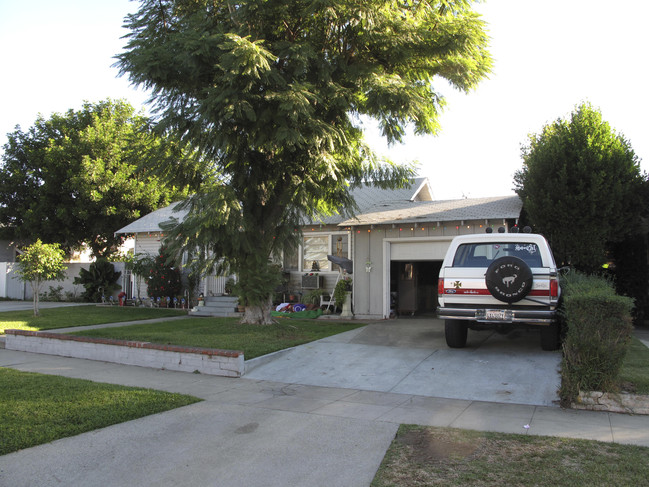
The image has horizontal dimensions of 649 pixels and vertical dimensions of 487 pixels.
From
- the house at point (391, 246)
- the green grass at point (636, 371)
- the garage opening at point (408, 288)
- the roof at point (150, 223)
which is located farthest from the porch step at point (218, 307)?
Answer: the green grass at point (636, 371)

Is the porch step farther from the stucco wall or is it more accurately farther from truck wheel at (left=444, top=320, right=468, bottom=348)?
truck wheel at (left=444, top=320, right=468, bottom=348)

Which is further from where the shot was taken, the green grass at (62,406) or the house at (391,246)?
the house at (391,246)

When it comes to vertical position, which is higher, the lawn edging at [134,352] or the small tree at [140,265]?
the small tree at [140,265]

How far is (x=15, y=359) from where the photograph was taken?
9555 millimetres

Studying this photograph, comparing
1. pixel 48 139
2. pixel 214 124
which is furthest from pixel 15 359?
pixel 48 139

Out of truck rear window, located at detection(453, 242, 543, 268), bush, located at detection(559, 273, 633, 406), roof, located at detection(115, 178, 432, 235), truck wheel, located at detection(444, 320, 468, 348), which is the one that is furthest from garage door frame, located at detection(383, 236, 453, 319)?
bush, located at detection(559, 273, 633, 406)

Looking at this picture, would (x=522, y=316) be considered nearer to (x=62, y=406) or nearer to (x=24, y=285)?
(x=62, y=406)

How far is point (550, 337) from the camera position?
28.0ft

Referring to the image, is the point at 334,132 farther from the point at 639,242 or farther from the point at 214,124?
the point at 639,242

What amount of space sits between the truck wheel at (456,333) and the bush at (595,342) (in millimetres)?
3074

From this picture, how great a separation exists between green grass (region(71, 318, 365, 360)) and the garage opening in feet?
9.47

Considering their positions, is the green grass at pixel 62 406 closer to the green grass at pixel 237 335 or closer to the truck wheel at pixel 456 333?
the green grass at pixel 237 335

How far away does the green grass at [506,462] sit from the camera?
12.3ft

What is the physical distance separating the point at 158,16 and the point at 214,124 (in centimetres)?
421
